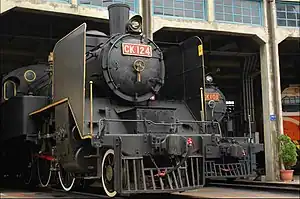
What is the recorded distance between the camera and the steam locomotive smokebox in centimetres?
765

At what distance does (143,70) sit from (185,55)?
→ 4.87 ft

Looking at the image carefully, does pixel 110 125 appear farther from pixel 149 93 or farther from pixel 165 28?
pixel 165 28

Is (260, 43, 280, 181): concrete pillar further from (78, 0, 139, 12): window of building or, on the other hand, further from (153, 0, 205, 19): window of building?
(78, 0, 139, 12): window of building

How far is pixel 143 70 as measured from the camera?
27.4ft

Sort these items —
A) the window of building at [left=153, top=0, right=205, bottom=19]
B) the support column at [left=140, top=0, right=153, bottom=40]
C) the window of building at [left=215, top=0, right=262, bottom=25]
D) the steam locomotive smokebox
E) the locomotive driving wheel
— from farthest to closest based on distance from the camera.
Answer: the window of building at [left=215, top=0, right=262, bottom=25] < the window of building at [left=153, top=0, right=205, bottom=19] < the support column at [left=140, top=0, right=153, bottom=40] < the locomotive driving wheel < the steam locomotive smokebox

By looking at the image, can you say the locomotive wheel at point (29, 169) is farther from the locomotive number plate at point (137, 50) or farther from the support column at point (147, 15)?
the support column at point (147, 15)

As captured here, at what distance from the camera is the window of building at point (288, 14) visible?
1478 centimetres

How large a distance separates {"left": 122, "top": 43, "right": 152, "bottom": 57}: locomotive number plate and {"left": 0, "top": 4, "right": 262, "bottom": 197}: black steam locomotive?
0.06ft

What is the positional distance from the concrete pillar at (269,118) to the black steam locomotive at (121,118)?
14.4 feet

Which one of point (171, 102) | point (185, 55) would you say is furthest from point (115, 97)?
point (185, 55)

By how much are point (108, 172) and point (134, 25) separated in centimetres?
288

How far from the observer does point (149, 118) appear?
7949 millimetres

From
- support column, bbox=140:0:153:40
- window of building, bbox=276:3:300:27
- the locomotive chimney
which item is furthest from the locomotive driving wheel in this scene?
window of building, bbox=276:3:300:27

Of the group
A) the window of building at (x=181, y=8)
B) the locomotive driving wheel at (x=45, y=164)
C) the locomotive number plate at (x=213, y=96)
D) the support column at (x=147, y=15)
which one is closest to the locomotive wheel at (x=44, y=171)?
the locomotive driving wheel at (x=45, y=164)
